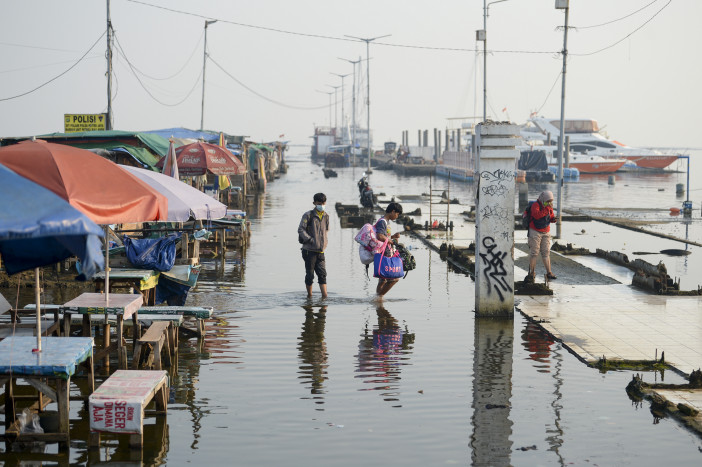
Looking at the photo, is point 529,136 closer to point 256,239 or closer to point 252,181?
point 252,181

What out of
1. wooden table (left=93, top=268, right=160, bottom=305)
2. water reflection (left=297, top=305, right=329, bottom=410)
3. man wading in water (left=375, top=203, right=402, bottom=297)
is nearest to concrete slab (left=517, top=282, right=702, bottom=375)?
man wading in water (left=375, top=203, right=402, bottom=297)

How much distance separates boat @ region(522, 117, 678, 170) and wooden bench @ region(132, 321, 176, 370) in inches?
3444

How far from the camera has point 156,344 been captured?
9.32 meters

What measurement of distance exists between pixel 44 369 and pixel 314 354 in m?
4.31

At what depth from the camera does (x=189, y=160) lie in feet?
74.2

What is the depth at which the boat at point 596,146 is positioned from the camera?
98262mm

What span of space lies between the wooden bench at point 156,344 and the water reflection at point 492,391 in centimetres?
329

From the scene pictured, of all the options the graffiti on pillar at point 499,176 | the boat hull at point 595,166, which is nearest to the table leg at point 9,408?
the graffiti on pillar at point 499,176

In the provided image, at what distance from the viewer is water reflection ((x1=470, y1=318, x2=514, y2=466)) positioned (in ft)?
24.5

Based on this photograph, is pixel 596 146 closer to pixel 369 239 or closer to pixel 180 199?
pixel 369 239

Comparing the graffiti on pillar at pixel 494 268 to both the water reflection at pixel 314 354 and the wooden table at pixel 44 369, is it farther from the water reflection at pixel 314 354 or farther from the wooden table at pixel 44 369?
the wooden table at pixel 44 369

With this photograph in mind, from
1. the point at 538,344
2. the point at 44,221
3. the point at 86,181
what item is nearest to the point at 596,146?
the point at 538,344

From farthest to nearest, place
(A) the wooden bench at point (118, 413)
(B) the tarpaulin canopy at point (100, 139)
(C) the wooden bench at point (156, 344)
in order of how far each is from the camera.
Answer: (B) the tarpaulin canopy at point (100, 139)
(C) the wooden bench at point (156, 344)
(A) the wooden bench at point (118, 413)

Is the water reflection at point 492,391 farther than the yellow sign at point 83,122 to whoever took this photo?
No
